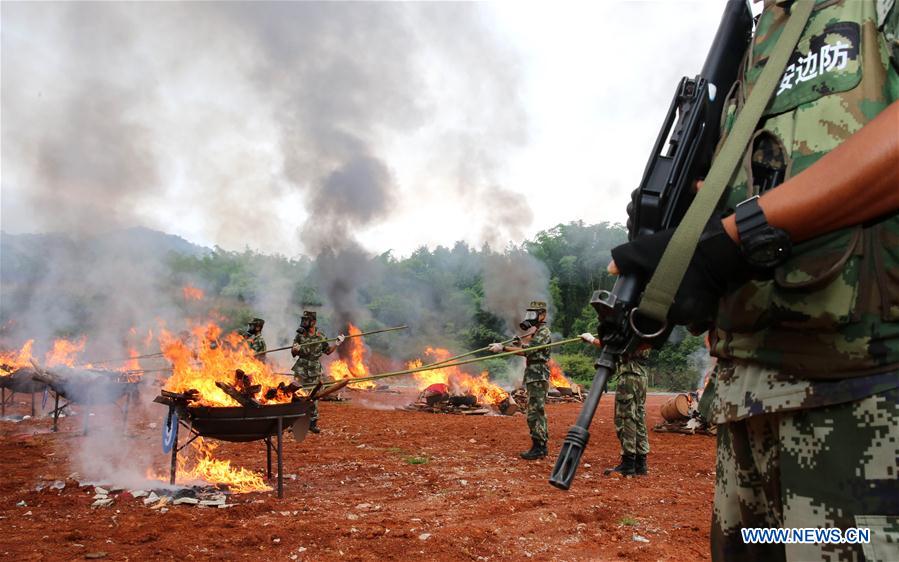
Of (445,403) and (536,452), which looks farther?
(445,403)

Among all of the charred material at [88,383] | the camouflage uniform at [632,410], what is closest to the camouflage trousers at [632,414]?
the camouflage uniform at [632,410]

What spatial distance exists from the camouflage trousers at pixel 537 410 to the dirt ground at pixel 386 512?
380 millimetres

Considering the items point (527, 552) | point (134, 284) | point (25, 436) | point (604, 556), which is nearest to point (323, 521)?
point (527, 552)

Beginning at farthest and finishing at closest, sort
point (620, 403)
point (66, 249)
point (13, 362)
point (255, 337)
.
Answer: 1. point (66, 249)
2. point (255, 337)
3. point (13, 362)
4. point (620, 403)

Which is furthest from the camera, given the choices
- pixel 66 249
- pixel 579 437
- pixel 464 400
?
pixel 66 249

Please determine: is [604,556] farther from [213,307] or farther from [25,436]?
[213,307]

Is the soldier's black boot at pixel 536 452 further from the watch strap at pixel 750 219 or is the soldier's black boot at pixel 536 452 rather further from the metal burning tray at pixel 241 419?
the watch strap at pixel 750 219

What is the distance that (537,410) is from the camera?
8.62 meters

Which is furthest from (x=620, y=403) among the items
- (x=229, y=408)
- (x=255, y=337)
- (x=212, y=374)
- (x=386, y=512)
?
(x=255, y=337)

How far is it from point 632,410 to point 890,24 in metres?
6.59

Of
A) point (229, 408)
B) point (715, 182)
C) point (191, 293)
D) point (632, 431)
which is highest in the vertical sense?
point (191, 293)

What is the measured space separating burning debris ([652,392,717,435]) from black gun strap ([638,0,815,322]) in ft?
35.6

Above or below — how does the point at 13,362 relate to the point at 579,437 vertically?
above

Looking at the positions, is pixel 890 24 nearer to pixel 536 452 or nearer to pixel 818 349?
pixel 818 349
